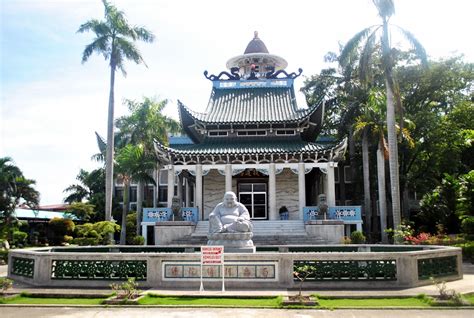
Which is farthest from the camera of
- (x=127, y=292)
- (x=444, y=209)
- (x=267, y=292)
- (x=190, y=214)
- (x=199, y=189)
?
(x=444, y=209)

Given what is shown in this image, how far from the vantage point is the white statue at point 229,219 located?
14.3 meters

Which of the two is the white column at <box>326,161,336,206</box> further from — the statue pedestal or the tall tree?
the tall tree

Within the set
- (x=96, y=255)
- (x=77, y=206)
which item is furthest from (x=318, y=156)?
(x=77, y=206)

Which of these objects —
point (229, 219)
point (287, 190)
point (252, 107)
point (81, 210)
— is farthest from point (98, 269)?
point (81, 210)

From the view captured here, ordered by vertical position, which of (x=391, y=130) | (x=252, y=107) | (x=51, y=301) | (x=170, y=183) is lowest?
(x=51, y=301)

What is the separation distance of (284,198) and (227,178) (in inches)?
223

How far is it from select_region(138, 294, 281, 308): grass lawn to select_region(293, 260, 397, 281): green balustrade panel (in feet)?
6.83

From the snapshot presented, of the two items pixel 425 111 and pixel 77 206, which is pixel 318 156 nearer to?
pixel 425 111

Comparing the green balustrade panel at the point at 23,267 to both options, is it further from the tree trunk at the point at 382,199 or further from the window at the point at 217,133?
the tree trunk at the point at 382,199

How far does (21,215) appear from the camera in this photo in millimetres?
40688

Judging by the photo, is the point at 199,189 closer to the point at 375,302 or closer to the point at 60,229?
the point at 60,229

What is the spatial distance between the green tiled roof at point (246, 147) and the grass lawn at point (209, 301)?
1895 centimetres

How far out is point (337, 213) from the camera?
88.9ft

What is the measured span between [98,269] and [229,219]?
14.4ft
